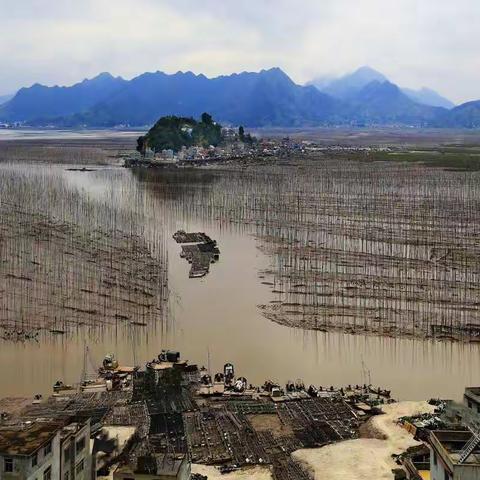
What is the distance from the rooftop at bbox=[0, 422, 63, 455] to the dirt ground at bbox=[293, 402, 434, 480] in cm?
543

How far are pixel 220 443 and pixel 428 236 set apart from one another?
853 inches

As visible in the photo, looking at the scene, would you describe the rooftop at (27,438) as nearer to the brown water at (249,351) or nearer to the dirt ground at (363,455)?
the dirt ground at (363,455)

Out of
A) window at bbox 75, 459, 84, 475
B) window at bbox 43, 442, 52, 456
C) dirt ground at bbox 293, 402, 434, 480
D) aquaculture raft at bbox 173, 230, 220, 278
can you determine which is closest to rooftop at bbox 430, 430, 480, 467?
dirt ground at bbox 293, 402, 434, 480

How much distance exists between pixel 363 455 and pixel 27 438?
23.3 feet

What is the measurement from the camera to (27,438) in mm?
10648

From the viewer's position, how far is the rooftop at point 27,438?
33.3ft

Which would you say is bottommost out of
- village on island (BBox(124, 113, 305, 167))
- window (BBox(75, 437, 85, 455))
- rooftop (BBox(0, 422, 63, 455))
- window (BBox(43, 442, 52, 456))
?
window (BBox(75, 437, 85, 455))

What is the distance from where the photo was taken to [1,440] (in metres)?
10.6

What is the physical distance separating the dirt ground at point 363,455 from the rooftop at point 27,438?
5.43m

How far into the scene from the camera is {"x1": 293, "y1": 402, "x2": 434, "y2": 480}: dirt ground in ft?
45.2

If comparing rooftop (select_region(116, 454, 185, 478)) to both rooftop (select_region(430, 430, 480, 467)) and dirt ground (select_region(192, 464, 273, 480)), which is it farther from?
rooftop (select_region(430, 430, 480, 467))

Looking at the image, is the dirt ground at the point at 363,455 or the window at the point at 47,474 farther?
the dirt ground at the point at 363,455

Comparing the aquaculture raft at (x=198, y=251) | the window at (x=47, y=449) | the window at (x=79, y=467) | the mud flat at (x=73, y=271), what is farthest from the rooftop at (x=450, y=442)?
the aquaculture raft at (x=198, y=251)

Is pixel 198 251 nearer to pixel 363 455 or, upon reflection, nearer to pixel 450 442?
pixel 363 455
